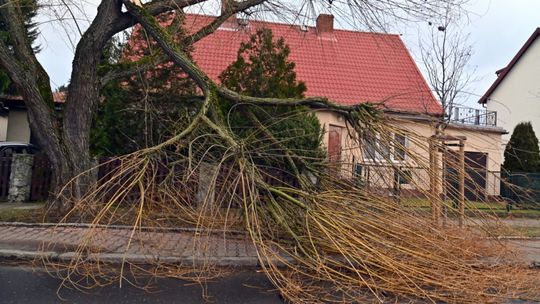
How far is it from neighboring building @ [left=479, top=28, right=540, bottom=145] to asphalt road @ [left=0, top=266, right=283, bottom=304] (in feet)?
81.6

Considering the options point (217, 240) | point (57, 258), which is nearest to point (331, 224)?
point (217, 240)

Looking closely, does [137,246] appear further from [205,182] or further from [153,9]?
[153,9]

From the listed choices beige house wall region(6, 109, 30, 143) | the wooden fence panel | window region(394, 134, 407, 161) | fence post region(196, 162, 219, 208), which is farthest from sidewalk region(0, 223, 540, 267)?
beige house wall region(6, 109, 30, 143)

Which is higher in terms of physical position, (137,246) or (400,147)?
(400,147)

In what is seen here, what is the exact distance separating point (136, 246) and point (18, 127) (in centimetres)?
1595

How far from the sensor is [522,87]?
28781mm

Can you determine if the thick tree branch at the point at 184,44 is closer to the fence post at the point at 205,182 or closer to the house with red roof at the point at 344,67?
the house with red roof at the point at 344,67

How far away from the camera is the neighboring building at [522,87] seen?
2745 centimetres

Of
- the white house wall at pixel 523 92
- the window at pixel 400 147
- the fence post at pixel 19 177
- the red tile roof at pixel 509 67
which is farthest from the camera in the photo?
the red tile roof at pixel 509 67

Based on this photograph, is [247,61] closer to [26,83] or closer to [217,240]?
[26,83]

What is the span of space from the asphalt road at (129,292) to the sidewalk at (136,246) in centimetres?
47

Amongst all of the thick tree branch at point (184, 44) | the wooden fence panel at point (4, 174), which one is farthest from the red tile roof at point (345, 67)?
the wooden fence panel at point (4, 174)

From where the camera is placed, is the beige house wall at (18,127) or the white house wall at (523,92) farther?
the white house wall at (523,92)

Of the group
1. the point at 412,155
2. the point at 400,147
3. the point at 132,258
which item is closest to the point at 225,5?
the point at 400,147
